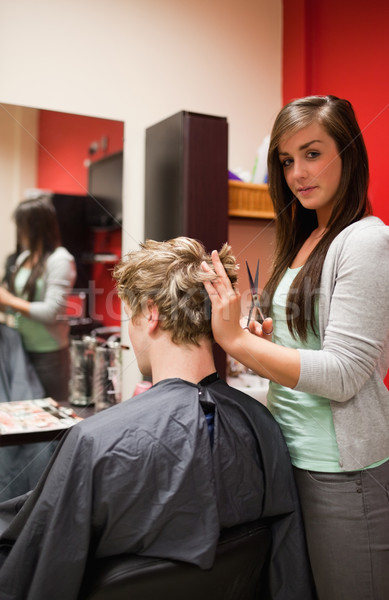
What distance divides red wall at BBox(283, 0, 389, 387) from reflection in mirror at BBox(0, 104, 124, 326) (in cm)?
101

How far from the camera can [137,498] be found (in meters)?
1.03

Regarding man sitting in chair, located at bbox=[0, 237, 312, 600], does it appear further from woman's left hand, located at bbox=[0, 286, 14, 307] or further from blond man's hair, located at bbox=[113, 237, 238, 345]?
woman's left hand, located at bbox=[0, 286, 14, 307]

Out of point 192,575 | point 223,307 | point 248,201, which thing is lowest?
point 192,575

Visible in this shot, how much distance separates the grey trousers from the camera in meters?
1.14

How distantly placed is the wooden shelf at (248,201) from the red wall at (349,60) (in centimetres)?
47

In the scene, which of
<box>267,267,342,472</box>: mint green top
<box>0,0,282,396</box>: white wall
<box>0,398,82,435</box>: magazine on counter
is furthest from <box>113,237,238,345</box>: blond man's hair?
<box>0,0,282,396</box>: white wall

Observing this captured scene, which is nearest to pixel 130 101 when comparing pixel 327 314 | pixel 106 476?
pixel 327 314

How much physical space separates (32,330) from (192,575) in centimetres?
135

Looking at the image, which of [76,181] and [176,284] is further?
[76,181]

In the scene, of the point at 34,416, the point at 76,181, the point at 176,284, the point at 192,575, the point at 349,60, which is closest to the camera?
the point at 192,575

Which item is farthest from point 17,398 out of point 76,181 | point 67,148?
point 67,148

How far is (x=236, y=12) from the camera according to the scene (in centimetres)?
269

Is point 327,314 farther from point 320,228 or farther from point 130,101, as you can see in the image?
point 130,101

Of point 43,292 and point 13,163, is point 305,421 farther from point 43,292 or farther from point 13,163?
point 13,163
